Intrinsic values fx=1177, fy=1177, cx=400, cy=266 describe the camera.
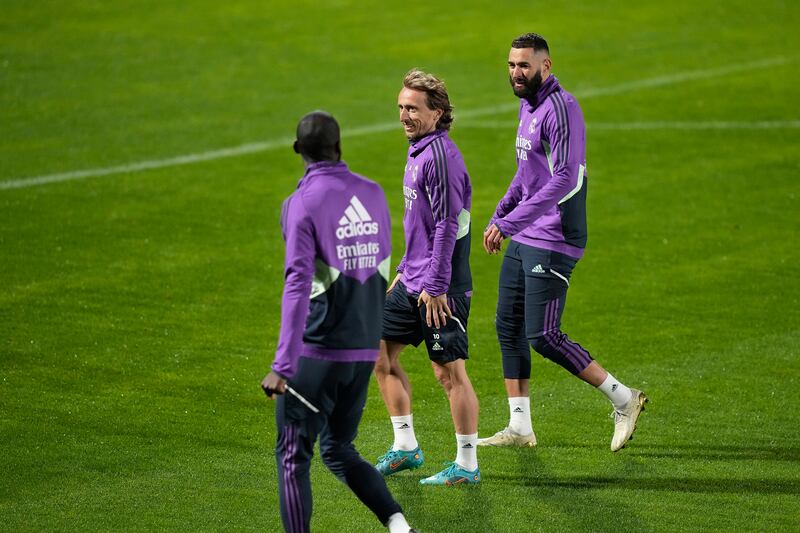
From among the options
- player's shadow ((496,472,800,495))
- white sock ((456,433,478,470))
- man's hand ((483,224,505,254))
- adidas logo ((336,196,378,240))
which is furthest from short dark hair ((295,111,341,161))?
player's shadow ((496,472,800,495))

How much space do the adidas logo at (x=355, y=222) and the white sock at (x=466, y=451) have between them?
1948 millimetres

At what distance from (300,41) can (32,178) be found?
9.53 meters

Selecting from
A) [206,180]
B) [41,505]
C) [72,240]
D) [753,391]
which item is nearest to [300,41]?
[206,180]

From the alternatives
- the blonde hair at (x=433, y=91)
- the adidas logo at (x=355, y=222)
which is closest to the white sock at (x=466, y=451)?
the blonde hair at (x=433, y=91)

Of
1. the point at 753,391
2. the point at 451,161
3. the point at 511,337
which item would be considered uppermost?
the point at 451,161

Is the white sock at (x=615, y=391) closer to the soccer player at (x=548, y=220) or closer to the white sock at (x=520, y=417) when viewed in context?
the soccer player at (x=548, y=220)

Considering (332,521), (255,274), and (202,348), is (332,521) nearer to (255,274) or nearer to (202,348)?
(202,348)

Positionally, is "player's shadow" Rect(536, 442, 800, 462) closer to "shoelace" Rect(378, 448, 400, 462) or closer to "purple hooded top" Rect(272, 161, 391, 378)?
"shoelace" Rect(378, 448, 400, 462)

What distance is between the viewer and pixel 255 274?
38.5ft

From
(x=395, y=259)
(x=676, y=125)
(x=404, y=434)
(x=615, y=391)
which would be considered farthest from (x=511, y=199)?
(x=676, y=125)

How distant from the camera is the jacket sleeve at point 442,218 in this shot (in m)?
6.70

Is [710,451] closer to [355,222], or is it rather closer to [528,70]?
[528,70]

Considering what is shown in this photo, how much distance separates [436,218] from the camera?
675 cm

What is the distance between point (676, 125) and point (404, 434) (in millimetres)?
12124
